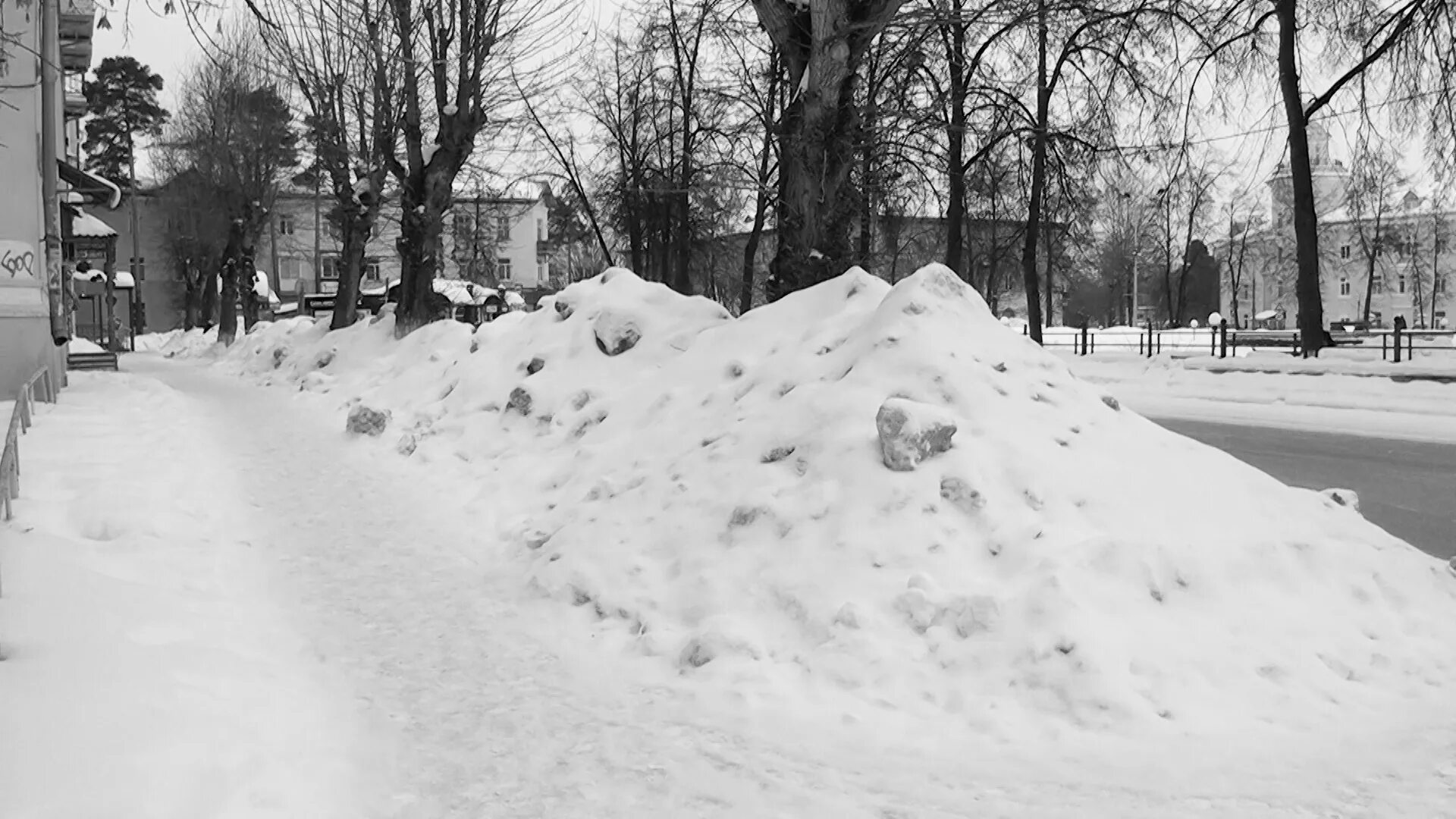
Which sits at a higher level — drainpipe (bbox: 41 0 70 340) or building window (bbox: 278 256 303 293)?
building window (bbox: 278 256 303 293)

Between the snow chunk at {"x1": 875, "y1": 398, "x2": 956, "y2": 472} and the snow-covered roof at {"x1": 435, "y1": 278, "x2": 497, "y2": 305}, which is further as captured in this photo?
the snow-covered roof at {"x1": 435, "y1": 278, "x2": 497, "y2": 305}

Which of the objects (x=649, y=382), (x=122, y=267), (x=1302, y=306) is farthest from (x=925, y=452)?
(x=122, y=267)

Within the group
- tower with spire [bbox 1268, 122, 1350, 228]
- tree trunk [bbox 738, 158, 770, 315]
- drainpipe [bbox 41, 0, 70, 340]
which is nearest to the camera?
drainpipe [bbox 41, 0, 70, 340]

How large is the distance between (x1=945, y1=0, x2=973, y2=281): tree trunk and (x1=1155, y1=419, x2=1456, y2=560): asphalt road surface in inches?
331

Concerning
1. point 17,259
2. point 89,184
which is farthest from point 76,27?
point 17,259

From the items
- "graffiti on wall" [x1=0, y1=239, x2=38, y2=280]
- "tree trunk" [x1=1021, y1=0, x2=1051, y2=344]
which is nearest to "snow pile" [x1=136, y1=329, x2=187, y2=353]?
"graffiti on wall" [x1=0, y1=239, x2=38, y2=280]

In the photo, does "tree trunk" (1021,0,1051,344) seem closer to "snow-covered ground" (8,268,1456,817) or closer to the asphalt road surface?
the asphalt road surface

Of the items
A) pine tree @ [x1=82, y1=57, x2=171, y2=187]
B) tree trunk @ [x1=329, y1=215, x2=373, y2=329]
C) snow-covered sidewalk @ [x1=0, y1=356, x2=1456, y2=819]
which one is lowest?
snow-covered sidewalk @ [x1=0, y1=356, x2=1456, y2=819]

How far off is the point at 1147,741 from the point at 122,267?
227 ft

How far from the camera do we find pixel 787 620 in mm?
5102

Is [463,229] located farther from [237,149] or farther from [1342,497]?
[1342,497]

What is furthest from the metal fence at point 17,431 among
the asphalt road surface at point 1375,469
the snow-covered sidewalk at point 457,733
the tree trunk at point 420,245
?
the asphalt road surface at point 1375,469

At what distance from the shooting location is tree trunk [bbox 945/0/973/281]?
66.8 feet

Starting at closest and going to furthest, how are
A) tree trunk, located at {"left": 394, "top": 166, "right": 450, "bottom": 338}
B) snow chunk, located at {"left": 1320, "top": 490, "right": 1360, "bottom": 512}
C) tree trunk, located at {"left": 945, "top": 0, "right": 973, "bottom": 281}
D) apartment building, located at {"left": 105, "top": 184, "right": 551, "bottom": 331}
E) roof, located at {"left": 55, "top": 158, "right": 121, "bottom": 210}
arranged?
1. snow chunk, located at {"left": 1320, "top": 490, "right": 1360, "bottom": 512}
2. roof, located at {"left": 55, "top": 158, "right": 121, "bottom": 210}
3. tree trunk, located at {"left": 394, "top": 166, "right": 450, "bottom": 338}
4. tree trunk, located at {"left": 945, "top": 0, "right": 973, "bottom": 281}
5. apartment building, located at {"left": 105, "top": 184, "right": 551, "bottom": 331}
